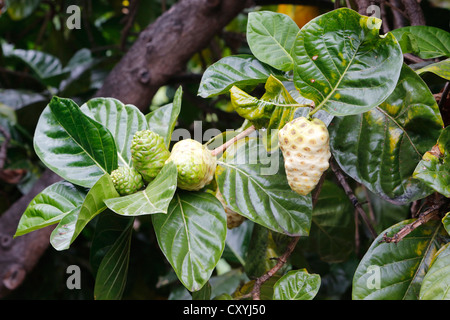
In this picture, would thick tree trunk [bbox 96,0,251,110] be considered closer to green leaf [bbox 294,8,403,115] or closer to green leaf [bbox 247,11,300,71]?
green leaf [bbox 247,11,300,71]

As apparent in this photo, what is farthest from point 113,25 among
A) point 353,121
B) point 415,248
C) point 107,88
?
point 415,248

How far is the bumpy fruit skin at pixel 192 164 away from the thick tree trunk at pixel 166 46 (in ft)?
2.13

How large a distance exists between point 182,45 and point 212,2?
0.15 meters

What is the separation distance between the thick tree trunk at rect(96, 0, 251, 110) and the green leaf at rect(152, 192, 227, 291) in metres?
0.66

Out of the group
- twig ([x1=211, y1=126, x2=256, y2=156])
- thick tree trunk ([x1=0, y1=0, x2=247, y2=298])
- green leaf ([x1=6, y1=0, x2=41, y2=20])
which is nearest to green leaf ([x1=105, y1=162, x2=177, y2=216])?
twig ([x1=211, y1=126, x2=256, y2=156])

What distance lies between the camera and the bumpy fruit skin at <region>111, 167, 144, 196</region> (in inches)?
25.7

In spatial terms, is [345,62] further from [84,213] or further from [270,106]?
[84,213]

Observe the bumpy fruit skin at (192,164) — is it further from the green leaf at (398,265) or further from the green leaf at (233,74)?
the green leaf at (398,265)

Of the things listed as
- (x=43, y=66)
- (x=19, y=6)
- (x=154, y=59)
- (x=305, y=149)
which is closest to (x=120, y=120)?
(x=305, y=149)

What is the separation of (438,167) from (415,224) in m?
0.09

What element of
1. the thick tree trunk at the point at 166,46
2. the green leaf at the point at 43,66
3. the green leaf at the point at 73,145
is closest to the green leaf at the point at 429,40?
the green leaf at the point at 73,145

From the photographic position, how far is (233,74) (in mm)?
706
